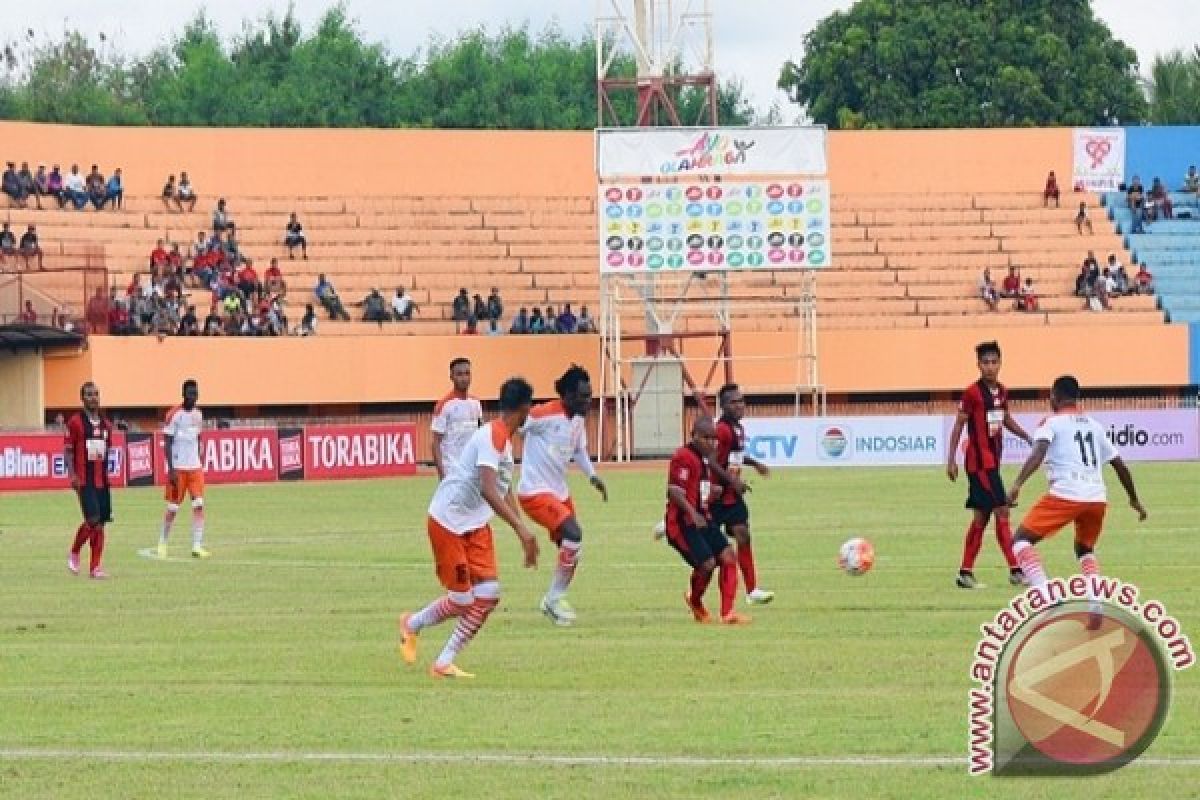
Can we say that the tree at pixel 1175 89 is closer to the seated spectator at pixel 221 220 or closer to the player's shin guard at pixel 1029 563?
the seated spectator at pixel 221 220

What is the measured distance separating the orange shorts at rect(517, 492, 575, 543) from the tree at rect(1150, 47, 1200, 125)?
291ft

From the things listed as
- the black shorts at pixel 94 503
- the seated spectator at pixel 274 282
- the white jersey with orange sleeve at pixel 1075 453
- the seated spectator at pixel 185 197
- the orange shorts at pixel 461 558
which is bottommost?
the black shorts at pixel 94 503

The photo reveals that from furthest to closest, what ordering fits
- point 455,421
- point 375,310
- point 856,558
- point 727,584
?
point 375,310 → point 455,421 → point 856,558 → point 727,584

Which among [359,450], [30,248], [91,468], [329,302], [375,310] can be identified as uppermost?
[30,248]

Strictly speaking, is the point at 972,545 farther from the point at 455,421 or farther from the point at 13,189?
the point at 13,189

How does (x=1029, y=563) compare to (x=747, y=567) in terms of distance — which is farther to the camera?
(x=747, y=567)

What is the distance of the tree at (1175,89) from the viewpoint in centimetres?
10731

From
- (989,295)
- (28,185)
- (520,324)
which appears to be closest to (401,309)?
(520,324)

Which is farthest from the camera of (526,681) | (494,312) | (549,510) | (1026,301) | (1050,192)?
(1050,192)

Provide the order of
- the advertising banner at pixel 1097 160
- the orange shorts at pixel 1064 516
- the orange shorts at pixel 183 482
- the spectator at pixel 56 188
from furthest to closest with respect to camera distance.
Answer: the advertising banner at pixel 1097 160 → the spectator at pixel 56 188 → the orange shorts at pixel 183 482 → the orange shorts at pixel 1064 516

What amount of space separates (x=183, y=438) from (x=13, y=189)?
36.4 metres

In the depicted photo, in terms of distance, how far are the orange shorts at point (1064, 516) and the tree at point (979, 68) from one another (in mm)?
79523

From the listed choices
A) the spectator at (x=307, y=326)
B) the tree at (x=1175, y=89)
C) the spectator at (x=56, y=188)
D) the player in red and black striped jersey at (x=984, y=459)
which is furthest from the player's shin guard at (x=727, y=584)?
the tree at (x=1175, y=89)

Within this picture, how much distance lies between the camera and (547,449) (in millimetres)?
21922
